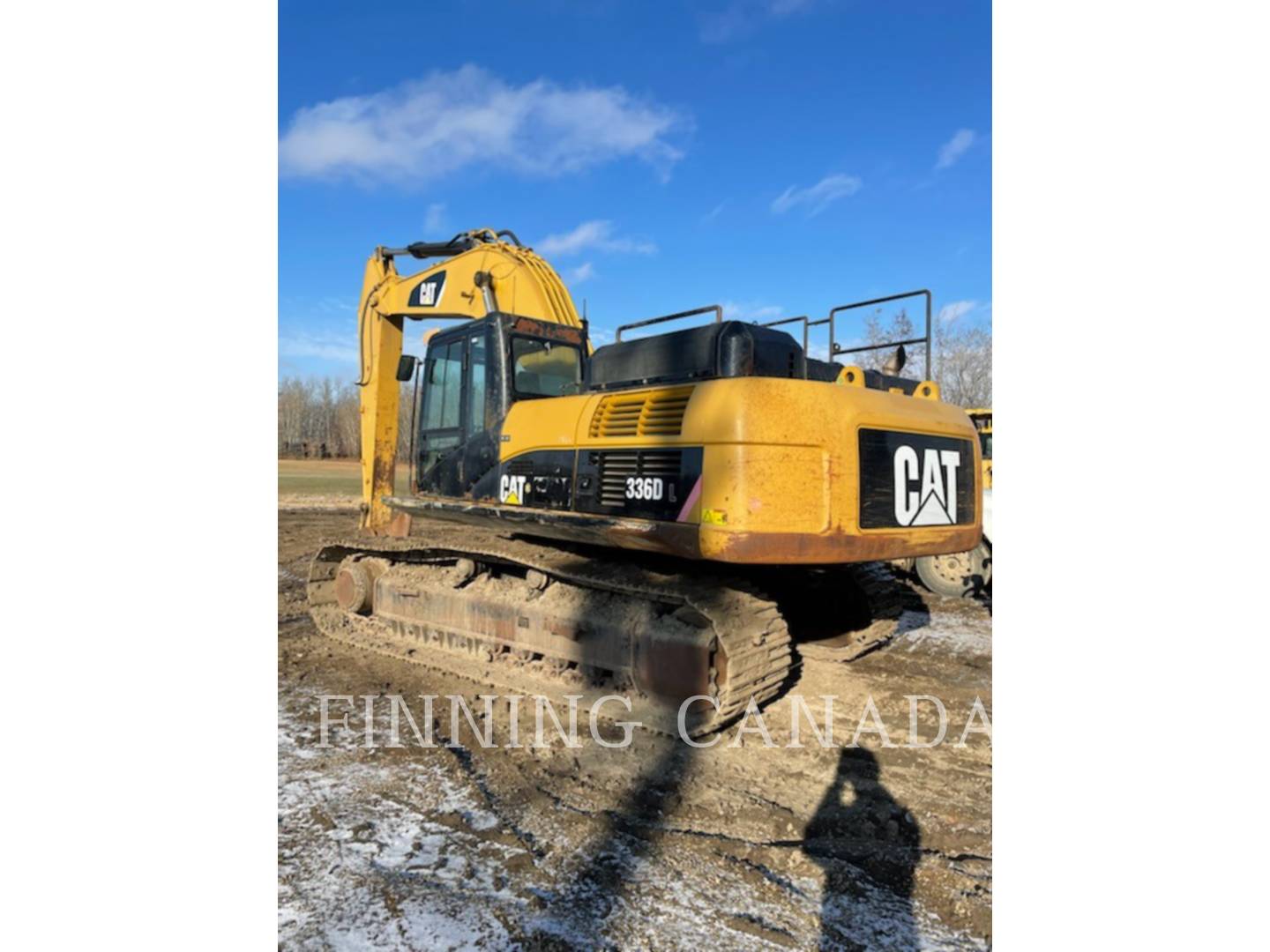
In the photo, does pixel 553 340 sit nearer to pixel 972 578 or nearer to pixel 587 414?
pixel 587 414

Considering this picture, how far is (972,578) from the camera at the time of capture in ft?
28.9

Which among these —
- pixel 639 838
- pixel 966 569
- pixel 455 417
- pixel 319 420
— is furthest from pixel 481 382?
pixel 319 420

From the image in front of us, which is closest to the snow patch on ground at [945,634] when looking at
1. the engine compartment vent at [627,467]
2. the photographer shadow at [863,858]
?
the photographer shadow at [863,858]

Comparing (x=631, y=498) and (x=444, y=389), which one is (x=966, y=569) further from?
(x=444, y=389)

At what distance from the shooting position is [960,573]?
29.1 ft

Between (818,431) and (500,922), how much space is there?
2462mm

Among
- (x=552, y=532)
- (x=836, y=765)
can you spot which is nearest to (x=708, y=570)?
(x=552, y=532)

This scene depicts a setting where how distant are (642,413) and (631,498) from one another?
47 centimetres

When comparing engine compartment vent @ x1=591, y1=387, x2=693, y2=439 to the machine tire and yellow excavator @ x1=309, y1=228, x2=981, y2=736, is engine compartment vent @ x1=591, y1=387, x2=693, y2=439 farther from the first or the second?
the machine tire

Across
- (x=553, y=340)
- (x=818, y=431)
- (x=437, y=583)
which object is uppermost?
(x=553, y=340)

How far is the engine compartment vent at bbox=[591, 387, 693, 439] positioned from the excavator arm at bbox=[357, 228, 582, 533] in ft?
6.11

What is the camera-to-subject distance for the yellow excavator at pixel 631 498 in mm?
3723

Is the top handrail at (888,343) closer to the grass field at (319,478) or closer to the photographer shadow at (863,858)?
the photographer shadow at (863,858)

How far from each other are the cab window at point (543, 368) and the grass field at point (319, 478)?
15471mm
